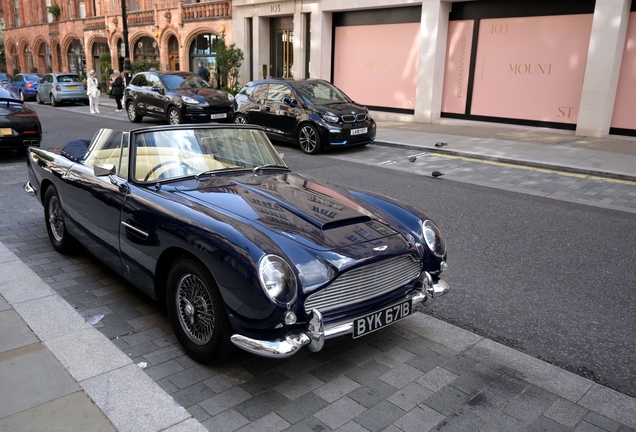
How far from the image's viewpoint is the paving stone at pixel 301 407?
2.98 meters

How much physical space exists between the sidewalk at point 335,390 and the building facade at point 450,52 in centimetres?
1292

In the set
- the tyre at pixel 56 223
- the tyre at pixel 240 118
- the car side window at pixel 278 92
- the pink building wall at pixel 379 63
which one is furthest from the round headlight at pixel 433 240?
the pink building wall at pixel 379 63

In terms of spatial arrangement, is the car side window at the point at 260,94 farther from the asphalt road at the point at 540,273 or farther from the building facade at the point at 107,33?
the building facade at the point at 107,33

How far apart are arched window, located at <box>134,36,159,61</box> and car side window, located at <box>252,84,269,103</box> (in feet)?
66.7

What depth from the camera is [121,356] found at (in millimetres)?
3533

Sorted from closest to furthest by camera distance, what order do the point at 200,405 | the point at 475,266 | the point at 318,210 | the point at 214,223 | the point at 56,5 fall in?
the point at 200,405 < the point at 214,223 < the point at 318,210 < the point at 475,266 < the point at 56,5

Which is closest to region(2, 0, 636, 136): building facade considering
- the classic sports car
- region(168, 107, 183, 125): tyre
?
region(168, 107, 183, 125): tyre

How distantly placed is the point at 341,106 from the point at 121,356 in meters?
10.2

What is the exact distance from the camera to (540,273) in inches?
209

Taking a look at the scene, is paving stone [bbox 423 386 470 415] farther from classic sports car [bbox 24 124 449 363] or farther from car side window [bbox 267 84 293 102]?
car side window [bbox 267 84 293 102]

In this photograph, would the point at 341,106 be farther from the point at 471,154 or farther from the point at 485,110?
the point at 485,110

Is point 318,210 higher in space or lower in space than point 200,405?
higher

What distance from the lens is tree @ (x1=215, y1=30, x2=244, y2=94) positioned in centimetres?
2456

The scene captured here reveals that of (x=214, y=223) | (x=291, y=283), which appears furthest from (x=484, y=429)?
(x=214, y=223)
